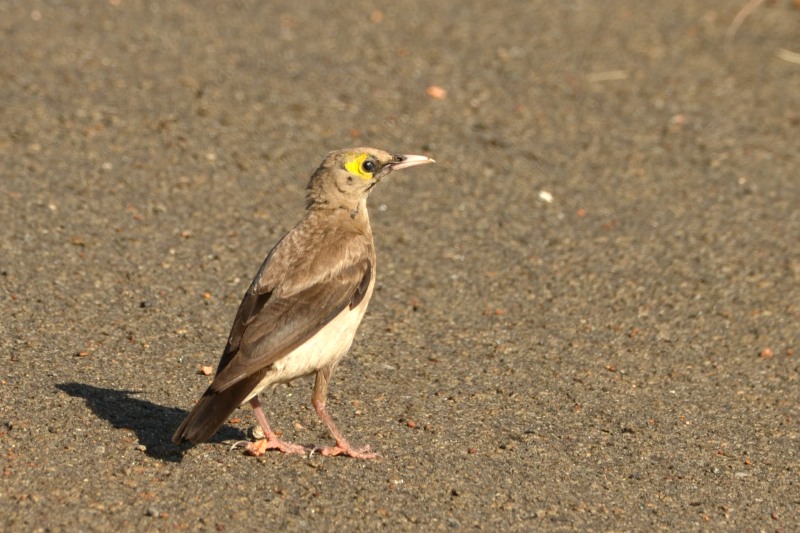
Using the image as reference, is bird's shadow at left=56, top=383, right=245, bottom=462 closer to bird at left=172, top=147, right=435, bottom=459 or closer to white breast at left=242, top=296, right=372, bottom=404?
bird at left=172, top=147, right=435, bottom=459

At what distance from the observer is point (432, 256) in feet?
29.0

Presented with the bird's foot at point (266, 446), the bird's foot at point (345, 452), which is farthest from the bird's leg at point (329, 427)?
the bird's foot at point (266, 446)

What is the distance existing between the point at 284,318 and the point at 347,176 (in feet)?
3.55

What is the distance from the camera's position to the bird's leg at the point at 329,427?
6.12 m

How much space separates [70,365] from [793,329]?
Answer: 4726 mm

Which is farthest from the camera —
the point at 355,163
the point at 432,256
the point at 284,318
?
the point at 432,256

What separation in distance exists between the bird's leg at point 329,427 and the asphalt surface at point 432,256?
80mm

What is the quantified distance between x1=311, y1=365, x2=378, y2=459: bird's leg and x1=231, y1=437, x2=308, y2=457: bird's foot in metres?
0.13

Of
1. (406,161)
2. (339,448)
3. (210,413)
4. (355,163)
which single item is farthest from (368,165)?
(210,413)

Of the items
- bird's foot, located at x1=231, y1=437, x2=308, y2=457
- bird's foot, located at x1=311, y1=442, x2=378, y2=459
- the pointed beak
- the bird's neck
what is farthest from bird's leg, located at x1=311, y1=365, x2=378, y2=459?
the pointed beak

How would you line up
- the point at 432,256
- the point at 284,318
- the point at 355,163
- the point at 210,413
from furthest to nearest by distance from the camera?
the point at 432,256 → the point at 355,163 → the point at 284,318 → the point at 210,413

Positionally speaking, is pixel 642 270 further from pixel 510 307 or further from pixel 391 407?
pixel 391 407

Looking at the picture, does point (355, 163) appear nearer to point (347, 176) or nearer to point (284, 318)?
point (347, 176)

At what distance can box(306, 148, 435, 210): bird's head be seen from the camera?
6.74 m
